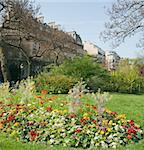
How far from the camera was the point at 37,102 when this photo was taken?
10.2 metres

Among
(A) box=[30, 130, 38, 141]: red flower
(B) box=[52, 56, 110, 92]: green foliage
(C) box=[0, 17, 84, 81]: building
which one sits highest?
(C) box=[0, 17, 84, 81]: building

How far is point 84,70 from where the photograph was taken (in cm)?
2269

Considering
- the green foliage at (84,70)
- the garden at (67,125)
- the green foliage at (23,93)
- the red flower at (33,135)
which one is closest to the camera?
the garden at (67,125)

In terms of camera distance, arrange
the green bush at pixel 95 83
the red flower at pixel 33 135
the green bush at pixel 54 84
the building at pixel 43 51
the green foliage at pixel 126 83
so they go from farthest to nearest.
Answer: the building at pixel 43 51
the green foliage at pixel 126 83
the green bush at pixel 95 83
the green bush at pixel 54 84
the red flower at pixel 33 135

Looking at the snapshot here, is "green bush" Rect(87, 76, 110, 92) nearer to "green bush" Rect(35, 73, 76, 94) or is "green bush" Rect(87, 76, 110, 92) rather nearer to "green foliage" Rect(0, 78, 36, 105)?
"green bush" Rect(35, 73, 76, 94)

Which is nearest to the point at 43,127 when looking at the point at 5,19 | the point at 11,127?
the point at 11,127

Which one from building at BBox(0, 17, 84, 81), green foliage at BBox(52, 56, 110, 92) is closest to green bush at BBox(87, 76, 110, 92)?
green foliage at BBox(52, 56, 110, 92)

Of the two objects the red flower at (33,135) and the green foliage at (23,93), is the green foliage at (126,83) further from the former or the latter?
the red flower at (33,135)

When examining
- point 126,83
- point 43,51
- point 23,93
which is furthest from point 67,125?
point 43,51

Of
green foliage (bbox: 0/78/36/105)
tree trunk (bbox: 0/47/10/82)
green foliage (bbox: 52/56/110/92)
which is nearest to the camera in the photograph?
green foliage (bbox: 0/78/36/105)

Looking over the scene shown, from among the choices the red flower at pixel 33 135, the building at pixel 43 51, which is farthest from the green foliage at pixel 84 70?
the red flower at pixel 33 135

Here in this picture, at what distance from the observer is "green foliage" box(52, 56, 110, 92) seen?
22.0m

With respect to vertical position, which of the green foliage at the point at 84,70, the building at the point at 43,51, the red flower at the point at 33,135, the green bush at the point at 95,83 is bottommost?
the red flower at the point at 33,135

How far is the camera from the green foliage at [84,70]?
2205 cm
